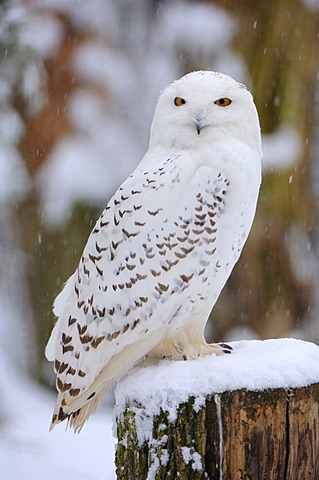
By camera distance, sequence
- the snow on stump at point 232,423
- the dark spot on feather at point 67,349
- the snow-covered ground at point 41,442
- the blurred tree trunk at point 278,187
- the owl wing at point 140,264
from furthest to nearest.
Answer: the blurred tree trunk at point 278,187 → the snow-covered ground at point 41,442 → the dark spot on feather at point 67,349 → the owl wing at point 140,264 → the snow on stump at point 232,423

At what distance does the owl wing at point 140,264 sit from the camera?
256 centimetres

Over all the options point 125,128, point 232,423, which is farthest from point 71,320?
point 125,128

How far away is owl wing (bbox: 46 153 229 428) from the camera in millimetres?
2564

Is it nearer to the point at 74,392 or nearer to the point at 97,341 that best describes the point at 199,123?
the point at 97,341

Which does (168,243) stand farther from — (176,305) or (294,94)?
(294,94)

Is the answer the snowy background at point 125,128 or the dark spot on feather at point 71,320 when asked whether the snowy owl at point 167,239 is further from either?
the snowy background at point 125,128

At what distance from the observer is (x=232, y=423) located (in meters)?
2.28

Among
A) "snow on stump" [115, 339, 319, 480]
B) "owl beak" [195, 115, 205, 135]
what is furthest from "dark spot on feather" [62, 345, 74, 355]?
"owl beak" [195, 115, 205, 135]

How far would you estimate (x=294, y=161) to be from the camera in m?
5.73

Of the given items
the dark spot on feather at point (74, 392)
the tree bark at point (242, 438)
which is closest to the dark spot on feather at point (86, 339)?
the dark spot on feather at point (74, 392)

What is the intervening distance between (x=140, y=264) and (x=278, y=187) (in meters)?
3.30

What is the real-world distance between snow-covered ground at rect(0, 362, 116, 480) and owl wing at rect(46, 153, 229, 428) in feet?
5.90

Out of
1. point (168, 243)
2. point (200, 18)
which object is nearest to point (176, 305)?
point (168, 243)

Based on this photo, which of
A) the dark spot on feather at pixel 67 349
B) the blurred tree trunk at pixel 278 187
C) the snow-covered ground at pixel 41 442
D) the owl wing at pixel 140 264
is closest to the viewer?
the owl wing at pixel 140 264
